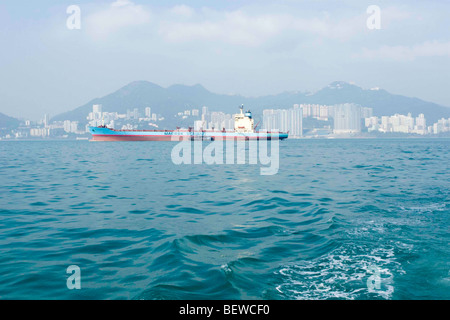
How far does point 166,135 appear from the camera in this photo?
259 ft

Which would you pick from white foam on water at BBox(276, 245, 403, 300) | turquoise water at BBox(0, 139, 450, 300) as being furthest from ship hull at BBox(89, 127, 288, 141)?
white foam on water at BBox(276, 245, 403, 300)

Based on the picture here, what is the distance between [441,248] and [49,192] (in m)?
12.9

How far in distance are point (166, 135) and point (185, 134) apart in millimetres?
4923

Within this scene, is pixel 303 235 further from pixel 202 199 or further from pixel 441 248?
pixel 202 199

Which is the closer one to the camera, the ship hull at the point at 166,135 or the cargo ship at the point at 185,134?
the ship hull at the point at 166,135

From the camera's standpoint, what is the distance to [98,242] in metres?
6.08

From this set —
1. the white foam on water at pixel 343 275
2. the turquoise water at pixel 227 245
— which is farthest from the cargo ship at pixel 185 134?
the white foam on water at pixel 343 275

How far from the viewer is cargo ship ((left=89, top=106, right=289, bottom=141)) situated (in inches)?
2908

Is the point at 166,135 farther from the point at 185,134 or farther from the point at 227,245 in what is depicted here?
the point at 227,245

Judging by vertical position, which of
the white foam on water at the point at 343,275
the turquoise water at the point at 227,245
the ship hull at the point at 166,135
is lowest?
the white foam on water at the point at 343,275

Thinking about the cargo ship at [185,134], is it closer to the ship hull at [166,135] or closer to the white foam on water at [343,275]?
the ship hull at [166,135]

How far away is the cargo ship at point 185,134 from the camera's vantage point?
242ft

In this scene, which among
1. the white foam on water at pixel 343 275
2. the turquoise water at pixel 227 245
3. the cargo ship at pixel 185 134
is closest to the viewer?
the white foam on water at pixel 343 275

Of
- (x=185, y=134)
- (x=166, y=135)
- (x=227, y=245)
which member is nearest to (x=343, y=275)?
(x=227, y=245)
